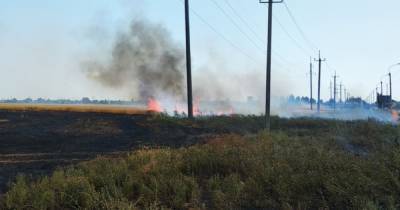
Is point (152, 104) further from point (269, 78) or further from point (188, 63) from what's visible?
point (269, 78)

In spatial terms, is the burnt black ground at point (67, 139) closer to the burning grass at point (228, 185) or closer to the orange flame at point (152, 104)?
the burning grass at point (228, 185)

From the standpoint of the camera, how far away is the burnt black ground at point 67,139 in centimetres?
1396

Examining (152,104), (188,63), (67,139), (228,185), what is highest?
(188,63)

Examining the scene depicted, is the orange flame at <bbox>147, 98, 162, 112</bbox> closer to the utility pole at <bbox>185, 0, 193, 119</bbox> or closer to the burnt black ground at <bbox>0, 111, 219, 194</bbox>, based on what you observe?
the burnt black ground at <bbox>0, 111, 219, 194</bbox>

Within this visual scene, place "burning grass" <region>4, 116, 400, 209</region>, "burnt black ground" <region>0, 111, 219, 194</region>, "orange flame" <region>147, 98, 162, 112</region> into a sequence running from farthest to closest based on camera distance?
1. "orange flame" <region>147, 98, 162, 112</region>
2. "burnt black ground" <region>0, 111, 219, 194</region>
3. "burning grass" <region>4, 116, 400, 209</region>

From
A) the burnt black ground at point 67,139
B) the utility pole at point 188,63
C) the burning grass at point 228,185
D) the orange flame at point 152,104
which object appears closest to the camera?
the burning grass at point 228,185

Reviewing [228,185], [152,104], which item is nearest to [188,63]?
[152,104]

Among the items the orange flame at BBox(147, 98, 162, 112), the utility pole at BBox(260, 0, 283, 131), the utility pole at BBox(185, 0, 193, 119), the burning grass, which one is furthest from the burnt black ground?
the orange flame at BBox(147, 98, 162, 112)

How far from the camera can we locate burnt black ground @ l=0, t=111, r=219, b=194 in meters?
14.0

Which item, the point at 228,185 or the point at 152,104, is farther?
the point at 152,104

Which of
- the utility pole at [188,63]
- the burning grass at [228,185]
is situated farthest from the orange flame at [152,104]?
the burning grass at [228,185]

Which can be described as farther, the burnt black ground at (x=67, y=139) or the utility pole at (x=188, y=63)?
the utility pole at (x=188, y=63)

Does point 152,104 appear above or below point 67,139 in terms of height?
above

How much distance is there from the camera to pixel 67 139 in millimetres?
20688
